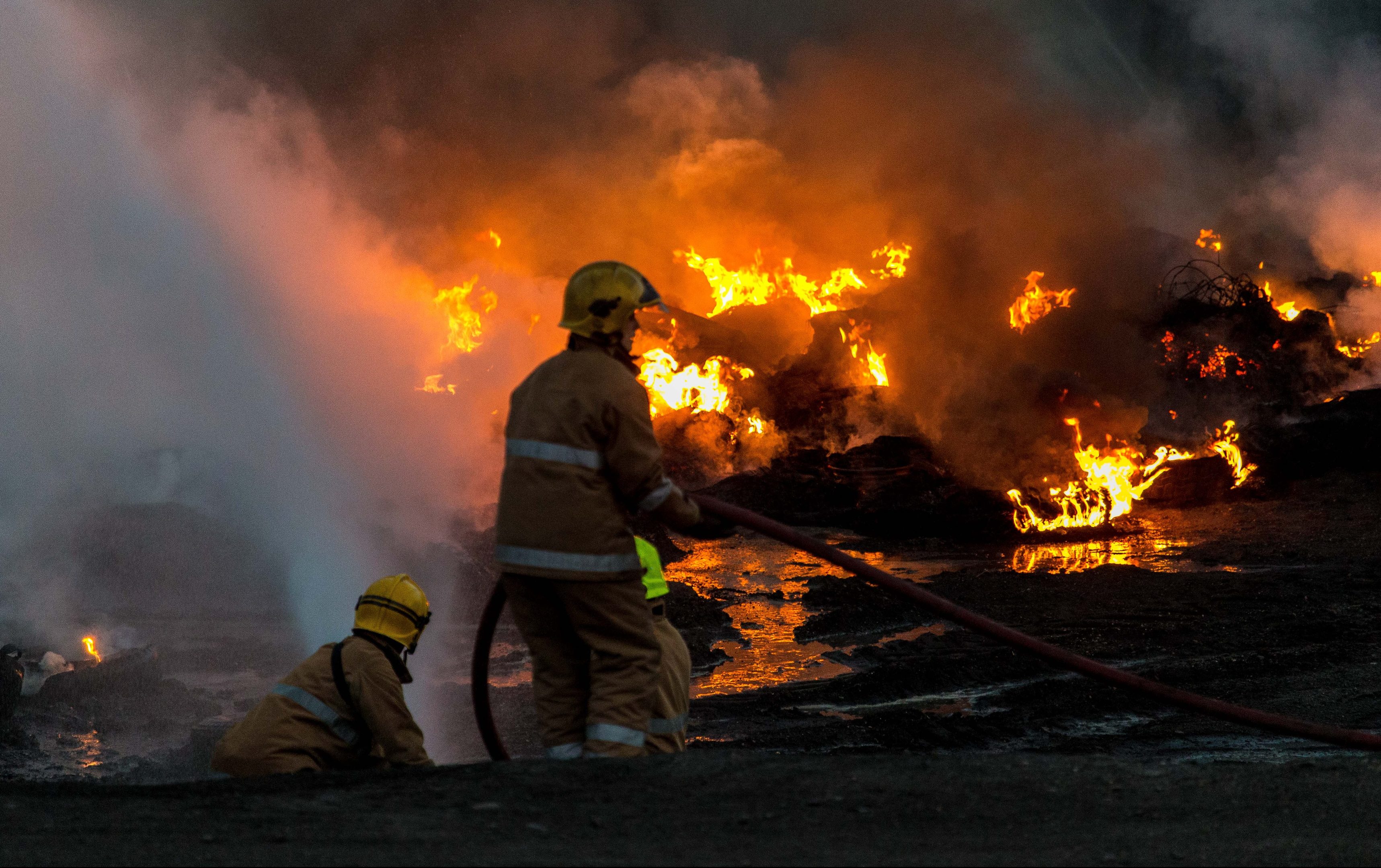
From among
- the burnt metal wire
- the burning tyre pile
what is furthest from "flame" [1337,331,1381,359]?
the burnt metal wire

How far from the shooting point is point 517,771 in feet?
11.4

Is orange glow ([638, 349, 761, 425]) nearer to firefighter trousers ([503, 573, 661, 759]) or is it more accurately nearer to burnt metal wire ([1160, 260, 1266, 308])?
burnt metal wire ([1160, 260, 1266, 308])

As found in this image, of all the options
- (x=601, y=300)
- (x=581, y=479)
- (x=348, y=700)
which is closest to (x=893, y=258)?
(x=601, y=300)

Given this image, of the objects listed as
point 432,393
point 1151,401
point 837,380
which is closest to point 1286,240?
point 1151,401

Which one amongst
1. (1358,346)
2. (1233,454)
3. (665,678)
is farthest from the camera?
(1358,346)

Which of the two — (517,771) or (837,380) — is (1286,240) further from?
(517,771)

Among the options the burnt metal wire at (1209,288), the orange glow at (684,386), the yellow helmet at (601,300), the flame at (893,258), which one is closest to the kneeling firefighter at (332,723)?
the yellow helmet at (601,300)

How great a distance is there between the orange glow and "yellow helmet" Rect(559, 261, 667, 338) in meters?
14.9

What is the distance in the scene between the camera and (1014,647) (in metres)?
4.43

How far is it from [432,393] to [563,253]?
9.63 meters

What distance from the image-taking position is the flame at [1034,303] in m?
18.8

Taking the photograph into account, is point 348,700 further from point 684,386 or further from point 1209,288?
point 1209,288

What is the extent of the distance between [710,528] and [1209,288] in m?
19.9

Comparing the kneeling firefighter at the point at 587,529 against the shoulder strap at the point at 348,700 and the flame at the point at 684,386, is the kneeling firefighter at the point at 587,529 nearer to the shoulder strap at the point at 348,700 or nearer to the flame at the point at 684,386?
the shoulder strap at the point at 348,700
